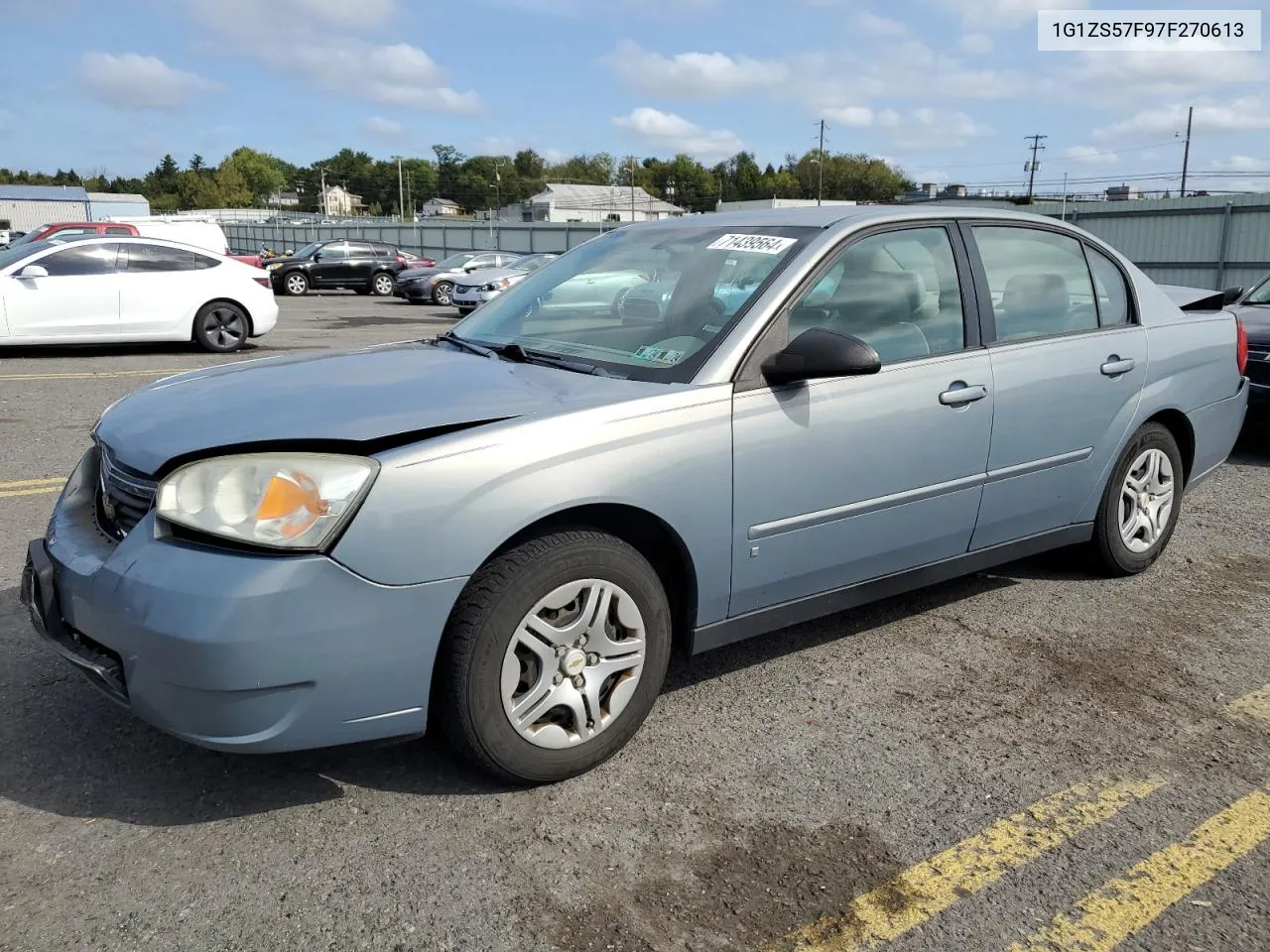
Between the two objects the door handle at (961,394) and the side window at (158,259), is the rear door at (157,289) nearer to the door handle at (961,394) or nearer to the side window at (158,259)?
the side window at (158,259)

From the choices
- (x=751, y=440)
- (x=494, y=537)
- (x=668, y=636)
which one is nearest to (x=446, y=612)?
(x=494, y=537)

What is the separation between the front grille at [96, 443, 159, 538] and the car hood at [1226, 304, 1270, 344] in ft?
23.5

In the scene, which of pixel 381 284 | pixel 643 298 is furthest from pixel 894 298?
pixel 381 284

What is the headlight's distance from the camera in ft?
8.13

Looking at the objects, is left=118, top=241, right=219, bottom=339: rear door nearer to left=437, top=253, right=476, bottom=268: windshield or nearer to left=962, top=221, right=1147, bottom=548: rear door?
left=962, top=221, right=1147, bottom=548: rear door

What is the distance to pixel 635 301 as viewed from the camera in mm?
3746

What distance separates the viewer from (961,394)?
3715 millimetres

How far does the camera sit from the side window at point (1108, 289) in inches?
176

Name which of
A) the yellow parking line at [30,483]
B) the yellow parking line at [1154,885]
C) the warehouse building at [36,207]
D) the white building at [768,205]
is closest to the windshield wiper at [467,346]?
the white building at [768,205]

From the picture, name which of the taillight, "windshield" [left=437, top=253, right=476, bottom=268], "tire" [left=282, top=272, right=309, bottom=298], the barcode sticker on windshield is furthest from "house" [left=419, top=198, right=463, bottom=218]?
the barcode sticker on windshield

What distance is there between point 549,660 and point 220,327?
11853mm

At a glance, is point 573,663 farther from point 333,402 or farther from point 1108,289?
A: point 1108,289

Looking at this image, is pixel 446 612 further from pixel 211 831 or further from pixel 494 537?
pixel 211 831

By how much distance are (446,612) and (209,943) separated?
0.88m
